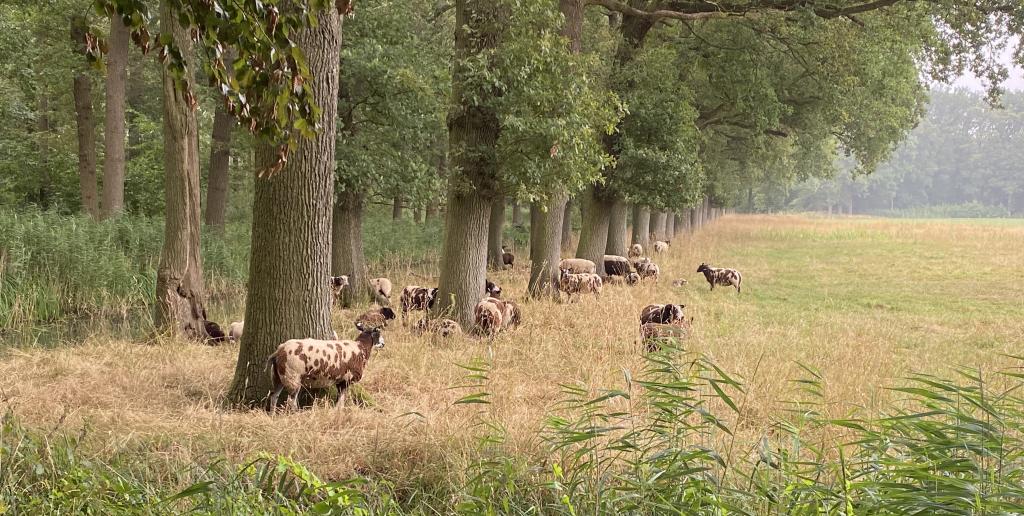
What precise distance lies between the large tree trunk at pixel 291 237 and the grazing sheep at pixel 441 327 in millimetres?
3289

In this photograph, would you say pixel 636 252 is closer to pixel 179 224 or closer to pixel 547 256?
pixel 547 256

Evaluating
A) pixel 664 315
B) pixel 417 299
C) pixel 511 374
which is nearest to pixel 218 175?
pixel 417 299

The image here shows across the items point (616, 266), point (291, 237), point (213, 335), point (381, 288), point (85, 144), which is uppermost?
point (85, 144)

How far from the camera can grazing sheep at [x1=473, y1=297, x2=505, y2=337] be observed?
34.1ft

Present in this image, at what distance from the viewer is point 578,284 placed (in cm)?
1512

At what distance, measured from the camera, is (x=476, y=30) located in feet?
34.5

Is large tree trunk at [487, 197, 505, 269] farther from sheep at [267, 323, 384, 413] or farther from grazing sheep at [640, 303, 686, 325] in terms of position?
sheep at [267, 323, 384, 413]

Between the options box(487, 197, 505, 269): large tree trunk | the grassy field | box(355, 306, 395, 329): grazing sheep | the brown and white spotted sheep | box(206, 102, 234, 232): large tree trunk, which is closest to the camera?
the grassy field

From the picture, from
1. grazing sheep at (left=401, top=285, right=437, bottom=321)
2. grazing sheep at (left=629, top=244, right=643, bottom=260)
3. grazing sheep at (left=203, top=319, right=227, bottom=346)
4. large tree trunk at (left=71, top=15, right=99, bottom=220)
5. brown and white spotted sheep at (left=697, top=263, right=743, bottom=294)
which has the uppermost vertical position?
large tree trunk at (left=71, top=15, right=99, bottom=220)

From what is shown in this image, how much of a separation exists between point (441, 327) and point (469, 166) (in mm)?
2622

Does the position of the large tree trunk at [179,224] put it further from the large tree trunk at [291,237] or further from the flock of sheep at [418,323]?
the large tree trunk at [291,237]

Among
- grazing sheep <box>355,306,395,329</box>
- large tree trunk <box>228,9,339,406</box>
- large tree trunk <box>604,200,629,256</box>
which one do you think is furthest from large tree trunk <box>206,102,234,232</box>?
large tree trunk <box>228,9,339,406</box>

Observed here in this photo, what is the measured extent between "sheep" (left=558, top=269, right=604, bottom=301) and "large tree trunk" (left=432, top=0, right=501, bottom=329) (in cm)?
379

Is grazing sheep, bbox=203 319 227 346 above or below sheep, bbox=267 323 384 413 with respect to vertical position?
below
